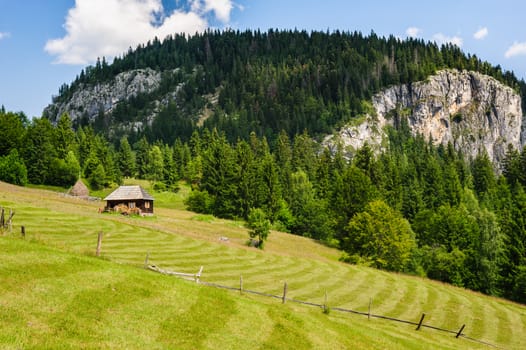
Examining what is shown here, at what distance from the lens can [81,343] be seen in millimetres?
12352

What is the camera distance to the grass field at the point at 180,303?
46.8 feet

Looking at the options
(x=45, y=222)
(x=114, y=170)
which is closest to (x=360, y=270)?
(x=45, y=222)

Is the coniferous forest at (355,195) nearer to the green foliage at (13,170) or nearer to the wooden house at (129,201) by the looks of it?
the green foliage at (13,170)

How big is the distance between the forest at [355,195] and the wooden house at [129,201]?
880 inches

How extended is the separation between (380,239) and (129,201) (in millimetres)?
46887

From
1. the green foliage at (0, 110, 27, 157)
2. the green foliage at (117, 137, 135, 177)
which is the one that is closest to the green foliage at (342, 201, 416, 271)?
the green foliage at (0, 110, 27, 157)

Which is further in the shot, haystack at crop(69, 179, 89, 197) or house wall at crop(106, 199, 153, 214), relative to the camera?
haystack at crop(69, 179, 89, 197)

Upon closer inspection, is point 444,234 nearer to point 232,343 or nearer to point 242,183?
point 242,183

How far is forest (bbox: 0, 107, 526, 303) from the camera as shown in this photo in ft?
225

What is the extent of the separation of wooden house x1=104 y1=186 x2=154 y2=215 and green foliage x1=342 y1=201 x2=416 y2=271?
3886 centimetres

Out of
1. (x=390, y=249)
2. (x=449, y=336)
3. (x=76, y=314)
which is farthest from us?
(x=390, y=249)

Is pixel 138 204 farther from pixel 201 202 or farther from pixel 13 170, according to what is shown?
pixel 13 170

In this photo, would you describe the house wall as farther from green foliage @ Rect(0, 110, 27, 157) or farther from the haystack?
green foliage @ Rect(0, 110, 27, 157)

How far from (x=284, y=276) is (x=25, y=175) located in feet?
247
